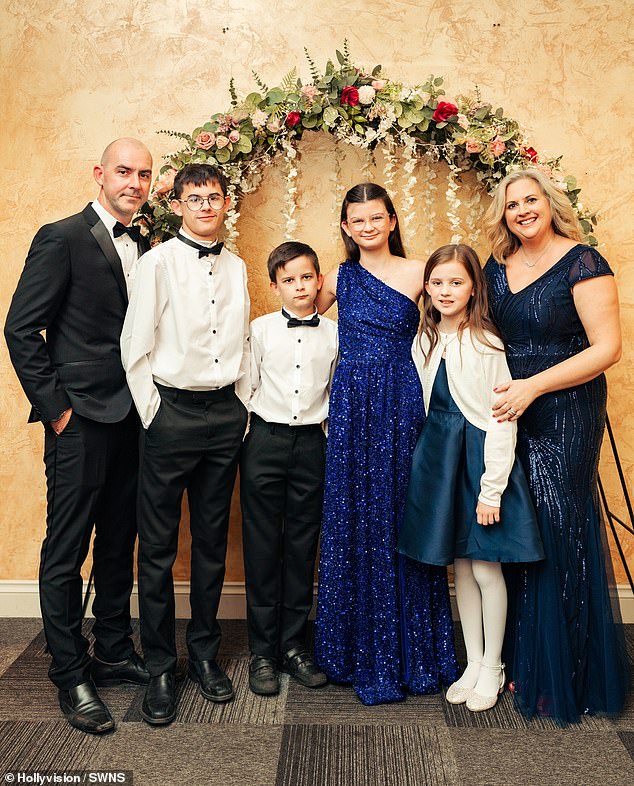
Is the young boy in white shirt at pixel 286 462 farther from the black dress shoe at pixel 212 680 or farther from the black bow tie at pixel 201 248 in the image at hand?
the black bow tie at pixel 201 248

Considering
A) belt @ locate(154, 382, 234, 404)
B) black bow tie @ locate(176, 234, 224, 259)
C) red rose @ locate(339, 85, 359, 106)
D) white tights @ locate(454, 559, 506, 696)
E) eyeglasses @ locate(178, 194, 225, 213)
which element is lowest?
white tights @ locate(454, 559, 506, 696)

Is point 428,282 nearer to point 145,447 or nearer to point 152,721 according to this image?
point 145,447

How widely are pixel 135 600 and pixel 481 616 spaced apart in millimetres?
1584

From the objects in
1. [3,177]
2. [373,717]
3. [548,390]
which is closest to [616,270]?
[548,390]

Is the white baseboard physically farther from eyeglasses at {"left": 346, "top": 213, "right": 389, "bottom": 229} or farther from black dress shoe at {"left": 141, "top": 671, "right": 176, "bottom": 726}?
eyeglasses at {"left": 346, "top": 213, "right": 389, "bottom": 229}

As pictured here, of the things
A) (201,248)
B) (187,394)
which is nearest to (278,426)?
(187,394)

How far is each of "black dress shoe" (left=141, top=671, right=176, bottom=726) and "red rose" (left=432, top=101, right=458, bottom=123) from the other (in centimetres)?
220

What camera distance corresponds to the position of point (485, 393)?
245 centimetres

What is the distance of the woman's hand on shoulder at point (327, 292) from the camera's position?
277 cm

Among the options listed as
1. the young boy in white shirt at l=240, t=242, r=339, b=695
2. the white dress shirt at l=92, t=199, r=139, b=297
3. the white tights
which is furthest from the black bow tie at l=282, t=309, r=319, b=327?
the white tights

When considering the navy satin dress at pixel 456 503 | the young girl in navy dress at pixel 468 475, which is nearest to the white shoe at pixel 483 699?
the young girl in navy dress at pixel 468 475

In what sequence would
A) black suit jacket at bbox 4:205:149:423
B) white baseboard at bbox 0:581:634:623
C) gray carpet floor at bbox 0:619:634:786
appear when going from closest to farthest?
gray carpet floor at bbox 0:619:634:786 < black suit jacket at bbox 4:205:149:423 < white baseboard at bbox 0:581:634:623

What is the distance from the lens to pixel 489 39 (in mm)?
3094

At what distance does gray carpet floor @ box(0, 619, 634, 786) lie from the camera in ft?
7.11
